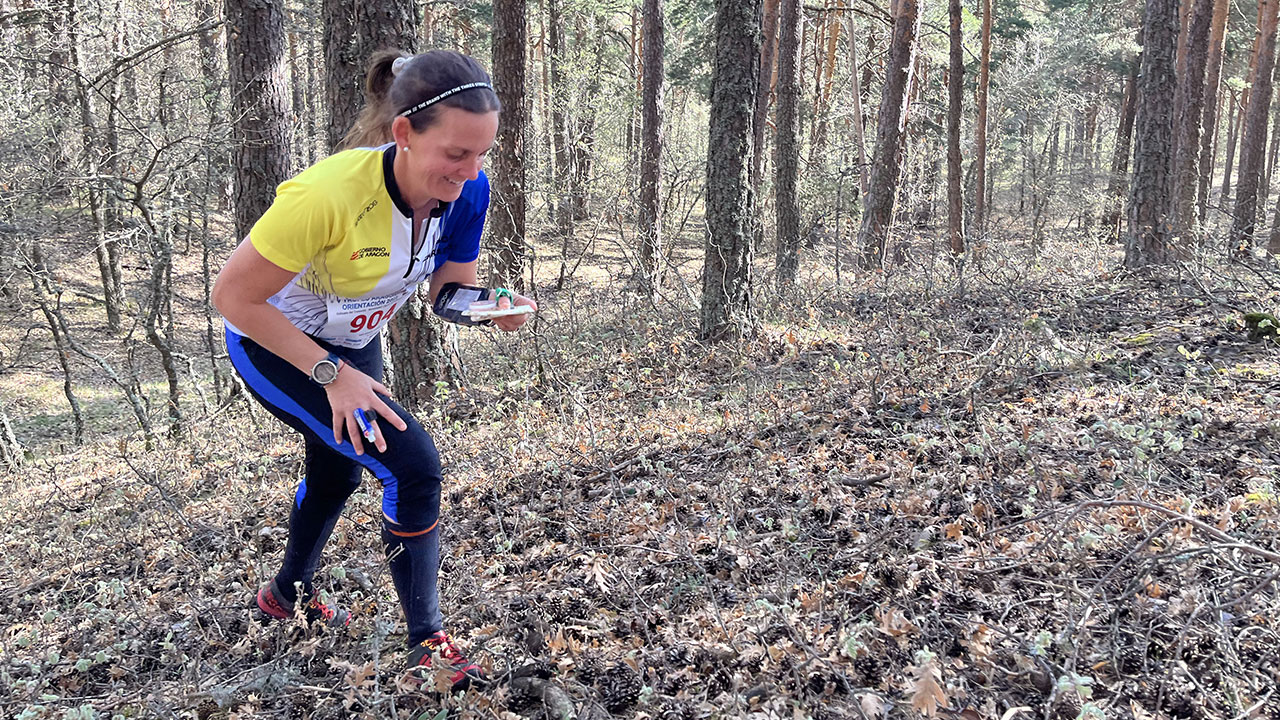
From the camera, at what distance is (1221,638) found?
7.67 feet

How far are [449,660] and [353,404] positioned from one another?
92 centimetres

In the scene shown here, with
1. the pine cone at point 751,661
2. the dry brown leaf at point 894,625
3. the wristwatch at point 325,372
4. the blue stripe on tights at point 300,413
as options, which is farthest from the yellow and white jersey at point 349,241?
Answer: the dry brown leaf at point 894,625

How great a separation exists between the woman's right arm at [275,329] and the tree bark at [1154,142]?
26.0ft

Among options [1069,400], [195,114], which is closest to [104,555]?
[1069,400]

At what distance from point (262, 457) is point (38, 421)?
34.4 feet

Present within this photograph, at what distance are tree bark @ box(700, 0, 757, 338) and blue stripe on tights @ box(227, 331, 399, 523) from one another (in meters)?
5.03

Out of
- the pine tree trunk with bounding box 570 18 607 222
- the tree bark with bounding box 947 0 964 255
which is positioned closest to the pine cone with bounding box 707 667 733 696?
the tree bark with bounding box 947 0 964 255

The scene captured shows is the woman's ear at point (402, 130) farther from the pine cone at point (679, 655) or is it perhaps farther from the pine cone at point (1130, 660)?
the pine cone at point (1130, 660)

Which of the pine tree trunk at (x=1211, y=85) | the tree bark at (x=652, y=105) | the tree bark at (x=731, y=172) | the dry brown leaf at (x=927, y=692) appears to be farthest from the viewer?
the pine tree trunk at (x=1211, y=85)

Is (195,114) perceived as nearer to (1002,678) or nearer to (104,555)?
(104,555)

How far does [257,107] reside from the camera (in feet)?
23.0

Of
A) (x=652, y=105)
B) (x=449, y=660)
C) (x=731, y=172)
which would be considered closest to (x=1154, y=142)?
(x=731, y=172)

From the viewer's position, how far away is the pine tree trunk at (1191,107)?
13.4 meters

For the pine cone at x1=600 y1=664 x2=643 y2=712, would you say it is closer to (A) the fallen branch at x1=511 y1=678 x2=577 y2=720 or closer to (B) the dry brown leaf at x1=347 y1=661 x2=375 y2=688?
(A) the fallen branch at x1=511 y1=678 x2=577 y2=720
